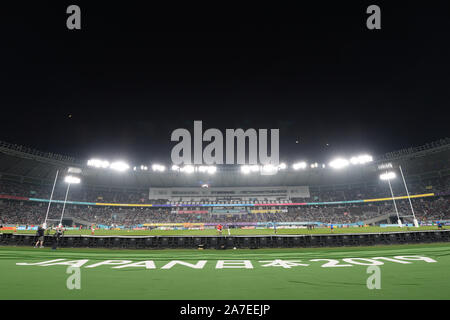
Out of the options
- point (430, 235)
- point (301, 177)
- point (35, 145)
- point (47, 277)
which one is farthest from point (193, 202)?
point (47, 277)

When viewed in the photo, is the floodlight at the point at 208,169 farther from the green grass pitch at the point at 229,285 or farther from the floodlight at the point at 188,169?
the green grass pitch at the point at 229,285

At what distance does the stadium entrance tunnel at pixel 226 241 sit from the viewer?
55.0ft

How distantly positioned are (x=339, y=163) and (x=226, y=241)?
54.7m

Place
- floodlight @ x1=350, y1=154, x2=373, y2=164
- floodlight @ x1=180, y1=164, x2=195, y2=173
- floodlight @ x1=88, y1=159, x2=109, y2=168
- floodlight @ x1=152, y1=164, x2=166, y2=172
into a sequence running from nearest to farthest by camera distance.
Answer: floodlight @ x1=88, y1=159, x2=109, y2=168 → floodlight @ x1=350, y1=154, x2=373, y2=164 → floodlight @ x1=152, y1=164, x2=166, y2=172 → floodlight @ x1=180, y1=164, x2=195, y2=173

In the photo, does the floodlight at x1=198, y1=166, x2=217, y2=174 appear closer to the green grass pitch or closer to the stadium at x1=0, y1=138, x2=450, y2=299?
the stadium at x1=0, y1=138, x2=450, y2=299

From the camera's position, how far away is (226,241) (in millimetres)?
16922

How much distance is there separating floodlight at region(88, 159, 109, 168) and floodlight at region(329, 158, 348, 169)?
214 ft

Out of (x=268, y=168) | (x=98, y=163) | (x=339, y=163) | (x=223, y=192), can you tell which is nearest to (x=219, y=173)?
(x=223, y=192)

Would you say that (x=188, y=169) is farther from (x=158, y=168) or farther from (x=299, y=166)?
(x=299, y=166)

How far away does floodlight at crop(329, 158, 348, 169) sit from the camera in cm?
5941

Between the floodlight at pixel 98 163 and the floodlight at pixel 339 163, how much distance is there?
214 ft

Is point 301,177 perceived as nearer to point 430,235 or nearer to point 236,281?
point 430,235

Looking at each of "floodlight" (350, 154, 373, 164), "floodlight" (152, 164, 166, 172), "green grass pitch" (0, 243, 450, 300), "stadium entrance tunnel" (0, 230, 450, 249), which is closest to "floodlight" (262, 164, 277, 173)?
"floodlight" (350, 154, 373, 164)

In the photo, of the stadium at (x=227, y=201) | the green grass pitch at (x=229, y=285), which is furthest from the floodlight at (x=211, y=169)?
the green grass pitch at (x=229, y=285)
